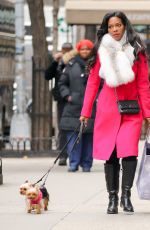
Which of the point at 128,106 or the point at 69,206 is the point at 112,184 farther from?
the point at 69,206

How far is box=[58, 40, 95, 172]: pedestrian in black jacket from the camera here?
16438 millimetres

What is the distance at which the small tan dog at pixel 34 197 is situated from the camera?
10.3 m

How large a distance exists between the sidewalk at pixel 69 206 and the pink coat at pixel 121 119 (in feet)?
1.82

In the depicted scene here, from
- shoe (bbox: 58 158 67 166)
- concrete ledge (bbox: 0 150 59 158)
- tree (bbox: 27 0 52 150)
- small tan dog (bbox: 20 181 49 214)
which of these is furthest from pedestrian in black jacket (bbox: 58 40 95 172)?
small tan dog (bbox: 20 181 49 214)

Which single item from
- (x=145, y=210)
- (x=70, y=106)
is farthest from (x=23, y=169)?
(x=145, y=210)

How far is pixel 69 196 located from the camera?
12.7 m

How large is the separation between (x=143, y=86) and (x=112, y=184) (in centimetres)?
86

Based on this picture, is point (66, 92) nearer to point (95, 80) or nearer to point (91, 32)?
point (95, 80)

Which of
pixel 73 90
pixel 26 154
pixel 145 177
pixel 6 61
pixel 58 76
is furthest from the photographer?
pixel 6 61

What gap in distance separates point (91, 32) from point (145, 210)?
18.0m

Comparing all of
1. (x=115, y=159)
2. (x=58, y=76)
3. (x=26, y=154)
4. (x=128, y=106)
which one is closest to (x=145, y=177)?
(x=115, y=159)

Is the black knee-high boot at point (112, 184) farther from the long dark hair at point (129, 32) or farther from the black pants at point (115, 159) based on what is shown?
the long dark hair at point (129, 32)

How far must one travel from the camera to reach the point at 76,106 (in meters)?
16.6

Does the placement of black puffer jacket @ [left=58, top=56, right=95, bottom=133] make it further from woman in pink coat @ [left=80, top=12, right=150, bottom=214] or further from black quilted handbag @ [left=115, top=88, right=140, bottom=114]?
black quilted handbag @ [left=115, top=88, right=140, bottom=114]
